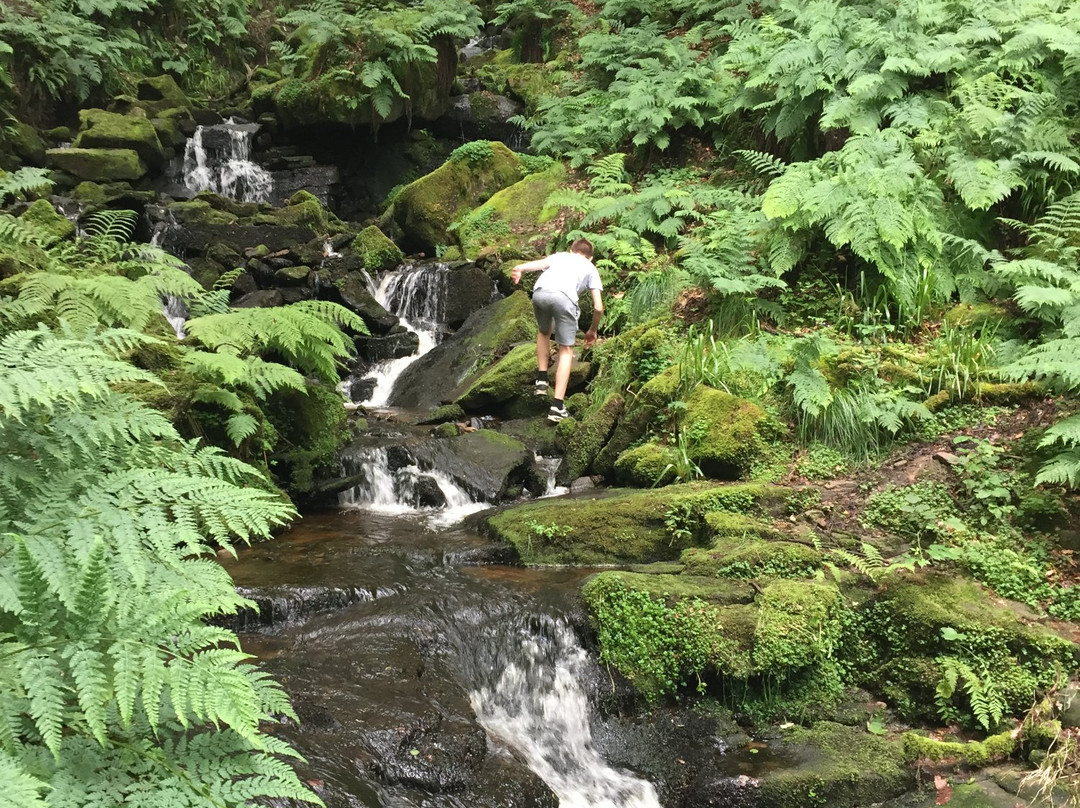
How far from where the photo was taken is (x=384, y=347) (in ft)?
37.6

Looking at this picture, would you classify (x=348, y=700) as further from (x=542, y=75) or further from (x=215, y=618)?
(x=542, y=75)

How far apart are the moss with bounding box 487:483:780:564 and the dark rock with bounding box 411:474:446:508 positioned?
132 cm

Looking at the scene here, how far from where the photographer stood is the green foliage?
2084mm

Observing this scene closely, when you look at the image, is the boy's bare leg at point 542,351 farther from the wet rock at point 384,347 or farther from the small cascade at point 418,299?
the wet rock at point 384,347

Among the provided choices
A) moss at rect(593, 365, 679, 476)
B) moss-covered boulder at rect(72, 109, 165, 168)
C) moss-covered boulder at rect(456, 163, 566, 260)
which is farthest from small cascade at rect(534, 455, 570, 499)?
moss-covered boulder at rect(72, 109, 165, 168)

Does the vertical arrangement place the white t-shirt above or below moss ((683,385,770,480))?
above

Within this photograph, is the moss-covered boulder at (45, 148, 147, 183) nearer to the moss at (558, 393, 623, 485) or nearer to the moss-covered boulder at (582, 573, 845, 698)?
the moss at (558, 393, 623, 485)

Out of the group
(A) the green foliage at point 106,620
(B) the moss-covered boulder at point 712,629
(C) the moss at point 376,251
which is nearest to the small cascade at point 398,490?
(B) the moss-covered boulder at point 712,629

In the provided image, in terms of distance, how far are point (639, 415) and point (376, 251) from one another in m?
7.52

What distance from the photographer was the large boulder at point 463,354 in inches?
403

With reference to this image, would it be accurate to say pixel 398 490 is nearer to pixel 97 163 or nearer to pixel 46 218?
pixel 46 218

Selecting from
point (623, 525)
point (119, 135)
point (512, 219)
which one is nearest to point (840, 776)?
point (623, 525)

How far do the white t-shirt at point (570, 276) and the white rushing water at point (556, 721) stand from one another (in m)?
4.16

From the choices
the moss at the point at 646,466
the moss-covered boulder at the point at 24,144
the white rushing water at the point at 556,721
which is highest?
the moss-covered boulder at the point at 24,144
